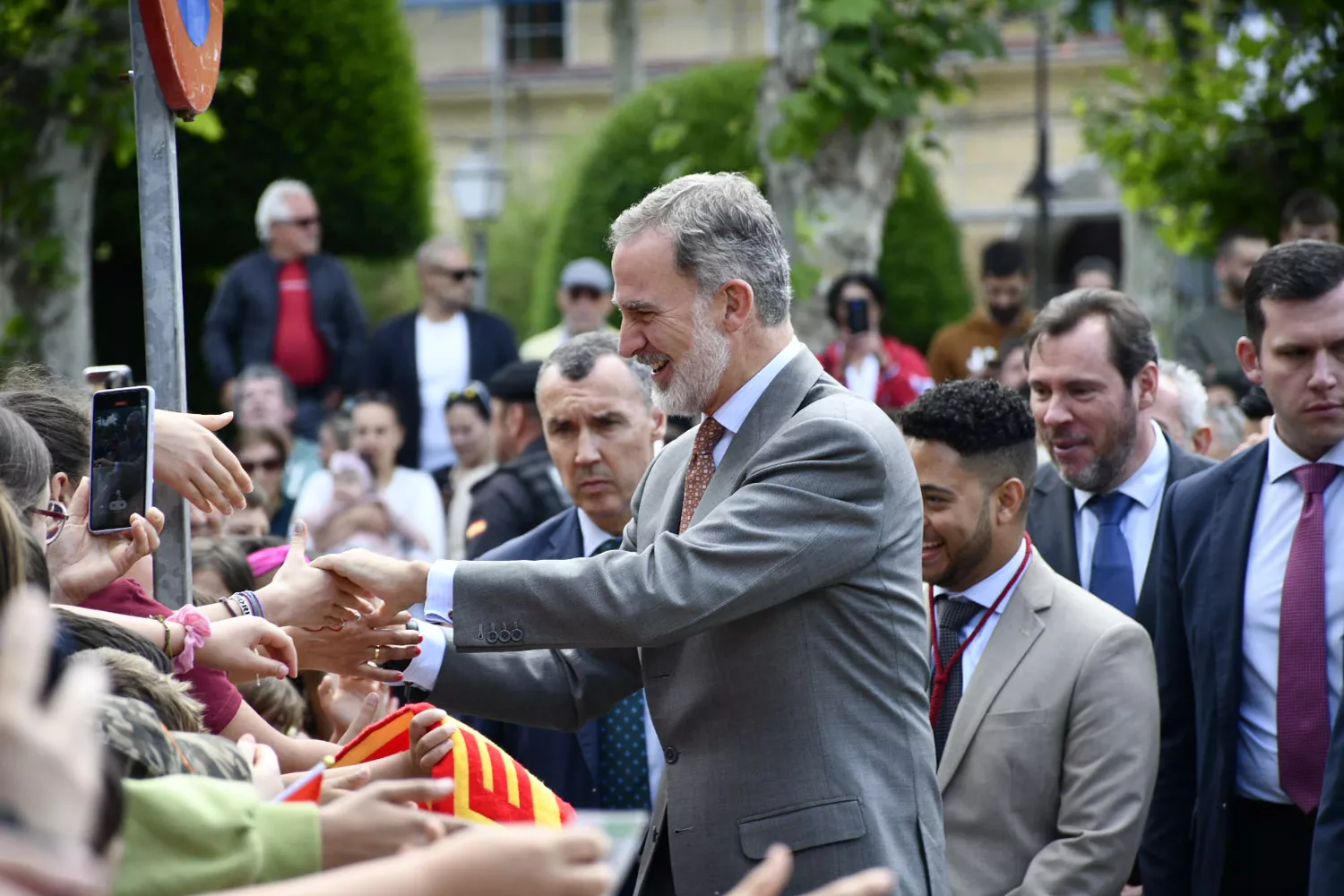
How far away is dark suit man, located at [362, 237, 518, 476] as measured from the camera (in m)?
10.4

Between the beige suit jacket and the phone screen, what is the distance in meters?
5.06

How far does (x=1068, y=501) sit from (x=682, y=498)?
6.59 feet

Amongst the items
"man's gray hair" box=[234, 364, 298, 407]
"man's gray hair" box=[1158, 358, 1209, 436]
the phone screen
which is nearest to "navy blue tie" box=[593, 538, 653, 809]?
"man's gray hair" box=[1158, 358, 1209, 436]

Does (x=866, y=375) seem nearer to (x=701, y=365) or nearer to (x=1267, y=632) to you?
(x=1267, y=632)

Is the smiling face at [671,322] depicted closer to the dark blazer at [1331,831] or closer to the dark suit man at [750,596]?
the dark suit man at [750,596]

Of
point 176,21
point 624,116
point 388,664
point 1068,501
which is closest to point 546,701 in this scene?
point 388,664

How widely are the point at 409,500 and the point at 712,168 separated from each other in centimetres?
688

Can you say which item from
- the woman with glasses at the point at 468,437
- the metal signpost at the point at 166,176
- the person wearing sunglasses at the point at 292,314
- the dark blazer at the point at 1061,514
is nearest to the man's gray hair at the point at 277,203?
the person wearing sunglasses at the point at 292,314

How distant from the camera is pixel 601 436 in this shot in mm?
5609

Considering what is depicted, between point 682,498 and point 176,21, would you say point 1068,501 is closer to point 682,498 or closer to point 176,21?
point 682,498

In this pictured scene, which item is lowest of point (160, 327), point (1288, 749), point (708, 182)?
point (1288, 749)

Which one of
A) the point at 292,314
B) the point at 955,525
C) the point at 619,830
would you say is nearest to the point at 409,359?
the point at 292,314

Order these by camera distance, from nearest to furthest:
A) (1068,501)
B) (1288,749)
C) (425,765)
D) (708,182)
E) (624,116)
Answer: (425,765) → (708,182) → (1288,749) → (1068,501) → (624,116)

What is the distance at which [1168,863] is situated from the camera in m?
4.81
